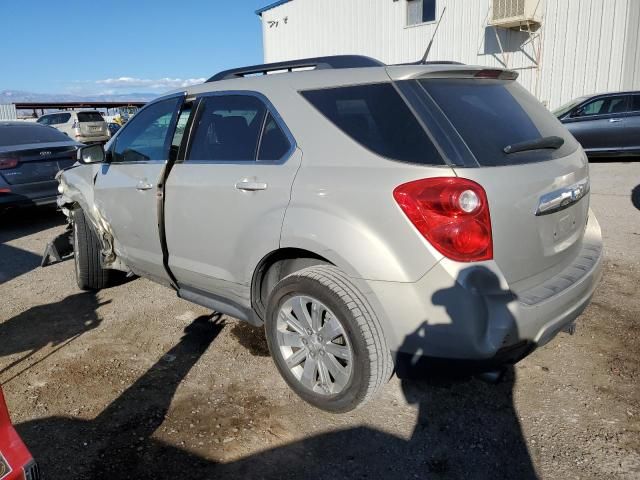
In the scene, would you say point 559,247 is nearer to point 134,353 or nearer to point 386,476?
point 386,476

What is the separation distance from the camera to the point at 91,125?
2108 cm

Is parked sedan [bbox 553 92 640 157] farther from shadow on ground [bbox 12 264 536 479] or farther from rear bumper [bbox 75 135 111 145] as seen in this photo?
rear bumper [bbox 75 135 111 145]

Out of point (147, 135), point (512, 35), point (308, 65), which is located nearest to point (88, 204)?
point (147, 135)

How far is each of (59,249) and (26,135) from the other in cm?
365

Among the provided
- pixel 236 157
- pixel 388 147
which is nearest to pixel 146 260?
pixel 236 157

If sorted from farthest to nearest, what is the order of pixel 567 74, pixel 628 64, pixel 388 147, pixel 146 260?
pixel 567 74
pixel 628 64
pixel 146 260
pixel 388 147

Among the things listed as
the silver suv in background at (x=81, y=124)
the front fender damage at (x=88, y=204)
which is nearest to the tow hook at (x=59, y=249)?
the front fender damage at (x=88, y=204)

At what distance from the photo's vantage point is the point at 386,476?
7.50 ft

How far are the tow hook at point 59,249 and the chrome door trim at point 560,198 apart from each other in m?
4.65

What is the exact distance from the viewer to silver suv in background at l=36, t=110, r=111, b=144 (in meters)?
20.8

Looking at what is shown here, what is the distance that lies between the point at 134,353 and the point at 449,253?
2.37 metres

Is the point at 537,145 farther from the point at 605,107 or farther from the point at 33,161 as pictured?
the point at 605,107

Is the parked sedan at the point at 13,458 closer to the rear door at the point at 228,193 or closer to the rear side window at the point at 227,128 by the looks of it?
the rear door at the point at 228,193

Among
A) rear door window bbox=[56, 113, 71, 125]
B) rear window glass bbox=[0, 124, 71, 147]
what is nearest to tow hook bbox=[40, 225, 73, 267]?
rear window glass bbox=[0, 124, 71, 147]
